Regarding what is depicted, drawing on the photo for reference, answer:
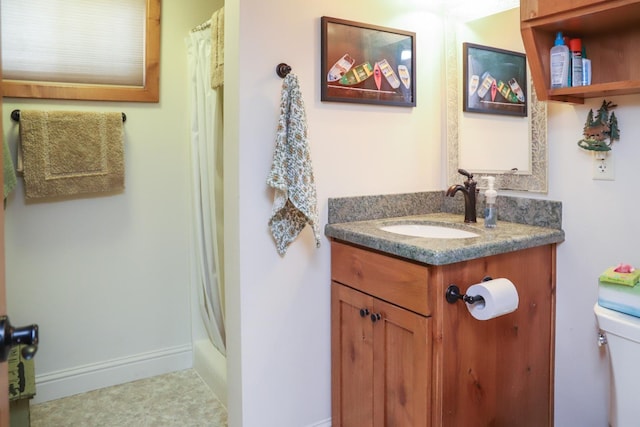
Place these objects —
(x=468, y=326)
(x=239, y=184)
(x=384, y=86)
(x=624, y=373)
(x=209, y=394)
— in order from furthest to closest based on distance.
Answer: (x=209, y=394)
(x=384, y=86)
(x=239, y=184)
(x=468, y=326)
(x=624, y=373)

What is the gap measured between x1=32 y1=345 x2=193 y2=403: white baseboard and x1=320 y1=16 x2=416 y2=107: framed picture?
1.71 metres

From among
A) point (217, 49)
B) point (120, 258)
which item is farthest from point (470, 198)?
point (120, 258)

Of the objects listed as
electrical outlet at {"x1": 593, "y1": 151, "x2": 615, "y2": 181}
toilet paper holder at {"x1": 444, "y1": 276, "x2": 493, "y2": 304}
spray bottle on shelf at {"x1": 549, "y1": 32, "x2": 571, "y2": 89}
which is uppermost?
spray bottle on shelf at {"x1": 549, "y1": 32, "x2": 571, "y2": 89}

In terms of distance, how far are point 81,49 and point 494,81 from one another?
192 cm

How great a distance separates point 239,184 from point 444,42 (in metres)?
1.18

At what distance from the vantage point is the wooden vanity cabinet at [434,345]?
147cm

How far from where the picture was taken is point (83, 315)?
95.0 inches

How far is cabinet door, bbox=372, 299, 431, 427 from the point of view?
1477 millimetres

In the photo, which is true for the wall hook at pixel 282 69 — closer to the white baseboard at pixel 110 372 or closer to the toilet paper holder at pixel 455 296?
the toilet paper holder at pixel 455 296

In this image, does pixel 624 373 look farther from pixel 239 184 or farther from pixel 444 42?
pixel 444 42

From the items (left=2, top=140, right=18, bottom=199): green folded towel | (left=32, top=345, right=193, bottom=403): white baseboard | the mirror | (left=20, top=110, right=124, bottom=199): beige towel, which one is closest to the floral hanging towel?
the mirror

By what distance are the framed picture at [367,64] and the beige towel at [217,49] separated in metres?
0.47

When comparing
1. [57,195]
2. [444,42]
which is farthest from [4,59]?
[444,42]

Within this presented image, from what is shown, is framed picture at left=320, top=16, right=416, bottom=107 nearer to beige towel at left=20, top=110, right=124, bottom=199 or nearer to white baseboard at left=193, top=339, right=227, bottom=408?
beige towel at left=20, top=110, right=124, bottom=199
